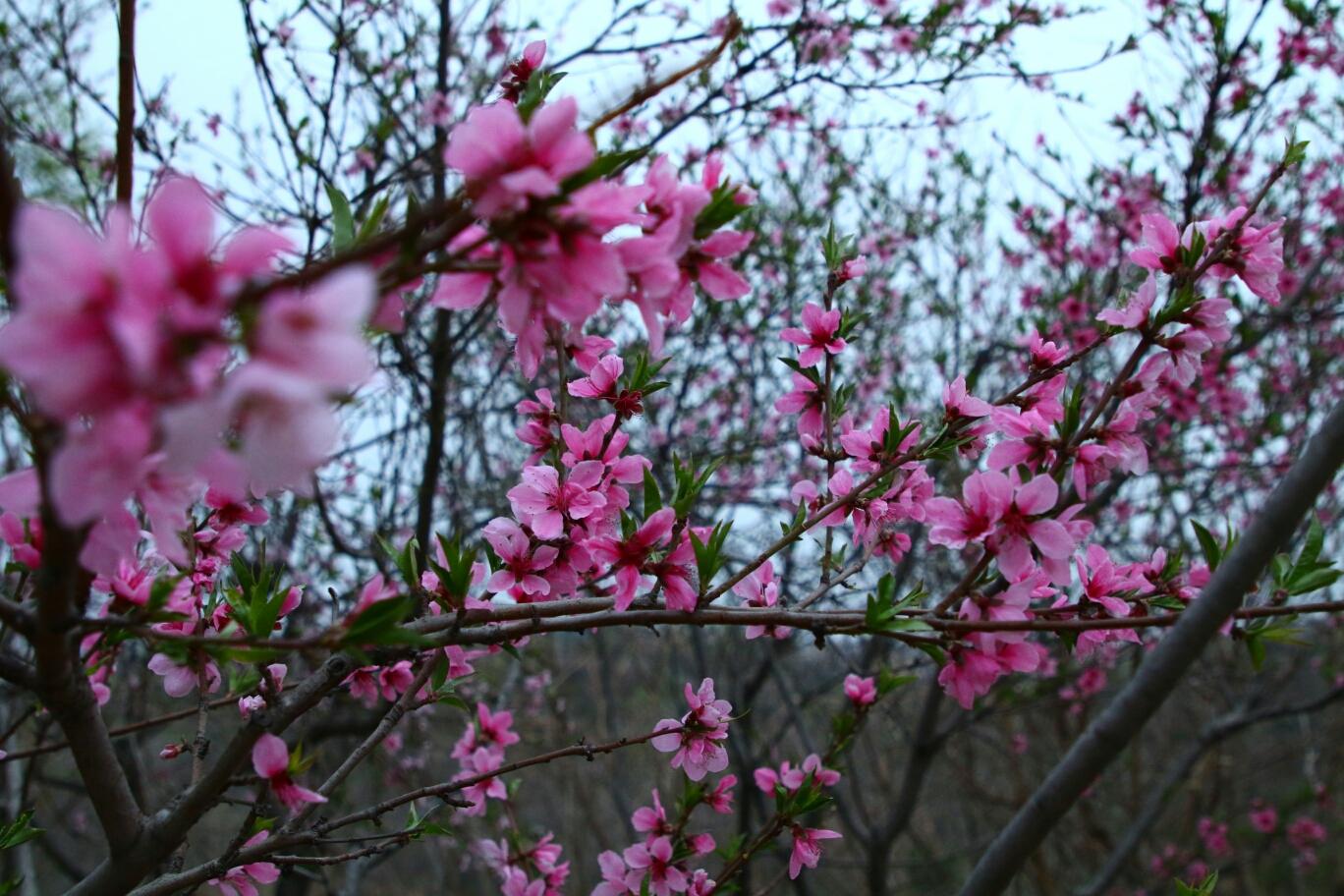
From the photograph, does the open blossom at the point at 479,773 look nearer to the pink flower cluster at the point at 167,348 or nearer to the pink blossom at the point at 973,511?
the pink blossom at the point at 973,511

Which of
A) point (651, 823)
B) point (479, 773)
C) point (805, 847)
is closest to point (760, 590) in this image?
point (805, 847)

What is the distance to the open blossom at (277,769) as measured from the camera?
3.82ft

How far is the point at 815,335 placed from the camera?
6.02 ft

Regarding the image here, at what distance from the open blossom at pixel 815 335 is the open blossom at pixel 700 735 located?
78cm

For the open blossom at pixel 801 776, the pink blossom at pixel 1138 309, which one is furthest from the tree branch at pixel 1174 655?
the open blossom at pixel 801 776

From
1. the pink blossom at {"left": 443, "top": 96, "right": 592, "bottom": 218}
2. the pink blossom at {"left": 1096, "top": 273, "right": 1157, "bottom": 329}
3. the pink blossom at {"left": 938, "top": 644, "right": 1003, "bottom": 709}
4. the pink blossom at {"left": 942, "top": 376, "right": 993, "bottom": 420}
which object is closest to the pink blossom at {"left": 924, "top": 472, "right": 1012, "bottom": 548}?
the pink blossom at {"left": 938, "top": 644, "right": 1003, "bottom": 709}

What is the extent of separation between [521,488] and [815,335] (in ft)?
2.57

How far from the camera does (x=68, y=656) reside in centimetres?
103

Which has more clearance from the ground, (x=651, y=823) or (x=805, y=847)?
(x=651, y=823)

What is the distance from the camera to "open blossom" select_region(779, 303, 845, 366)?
5.91ft

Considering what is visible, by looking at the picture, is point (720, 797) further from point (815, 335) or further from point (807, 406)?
point (815, 335)

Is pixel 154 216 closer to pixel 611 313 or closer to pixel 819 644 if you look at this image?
pixel 819 644

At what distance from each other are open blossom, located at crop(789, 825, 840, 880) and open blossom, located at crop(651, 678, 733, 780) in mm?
380

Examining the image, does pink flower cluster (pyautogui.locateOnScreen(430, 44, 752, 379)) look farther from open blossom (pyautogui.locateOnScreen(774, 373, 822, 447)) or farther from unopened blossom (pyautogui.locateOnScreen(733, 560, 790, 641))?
open blossom (pyautogui.locateOnScreen(774, 373, 822, 447))
